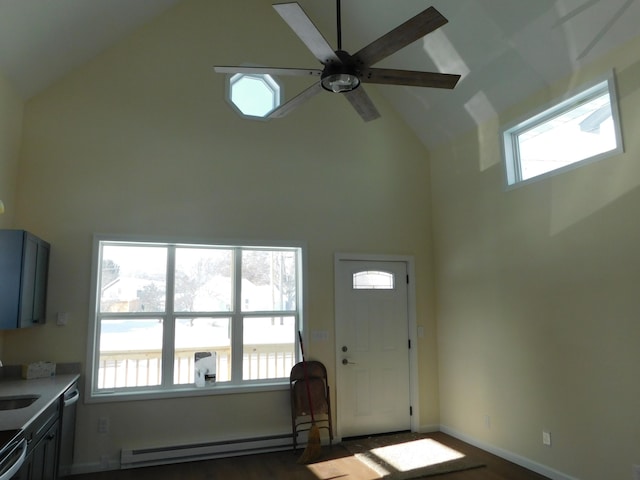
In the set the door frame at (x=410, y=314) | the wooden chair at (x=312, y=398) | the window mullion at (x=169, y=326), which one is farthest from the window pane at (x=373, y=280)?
the window mullion at (x=169, y=326)

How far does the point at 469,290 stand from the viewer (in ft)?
15.7

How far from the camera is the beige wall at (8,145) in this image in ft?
12.1

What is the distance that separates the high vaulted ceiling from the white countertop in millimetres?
2529

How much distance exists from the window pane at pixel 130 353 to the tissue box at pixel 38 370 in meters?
0.47

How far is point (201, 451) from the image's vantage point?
4.21 metres

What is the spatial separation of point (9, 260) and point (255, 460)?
9.04 ft

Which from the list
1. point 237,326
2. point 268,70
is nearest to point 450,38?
point 268,70

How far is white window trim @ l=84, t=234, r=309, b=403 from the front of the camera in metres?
4.06

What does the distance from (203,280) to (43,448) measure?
83.6 inches

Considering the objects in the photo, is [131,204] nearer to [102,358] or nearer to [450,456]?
[102,358]

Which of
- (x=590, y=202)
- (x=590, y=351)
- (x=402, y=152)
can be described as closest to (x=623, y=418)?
(x=590, y=351)

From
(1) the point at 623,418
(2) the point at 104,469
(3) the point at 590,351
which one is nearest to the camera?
(1) the point at 623,418

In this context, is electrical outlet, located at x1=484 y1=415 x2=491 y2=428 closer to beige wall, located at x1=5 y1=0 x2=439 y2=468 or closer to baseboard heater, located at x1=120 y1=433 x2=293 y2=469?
beige wall, located at x1=5 y1=0 x2=439 y2=468

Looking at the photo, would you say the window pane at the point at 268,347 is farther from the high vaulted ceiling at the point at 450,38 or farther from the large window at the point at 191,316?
the high vaulted ceiling at the point at 450,38
